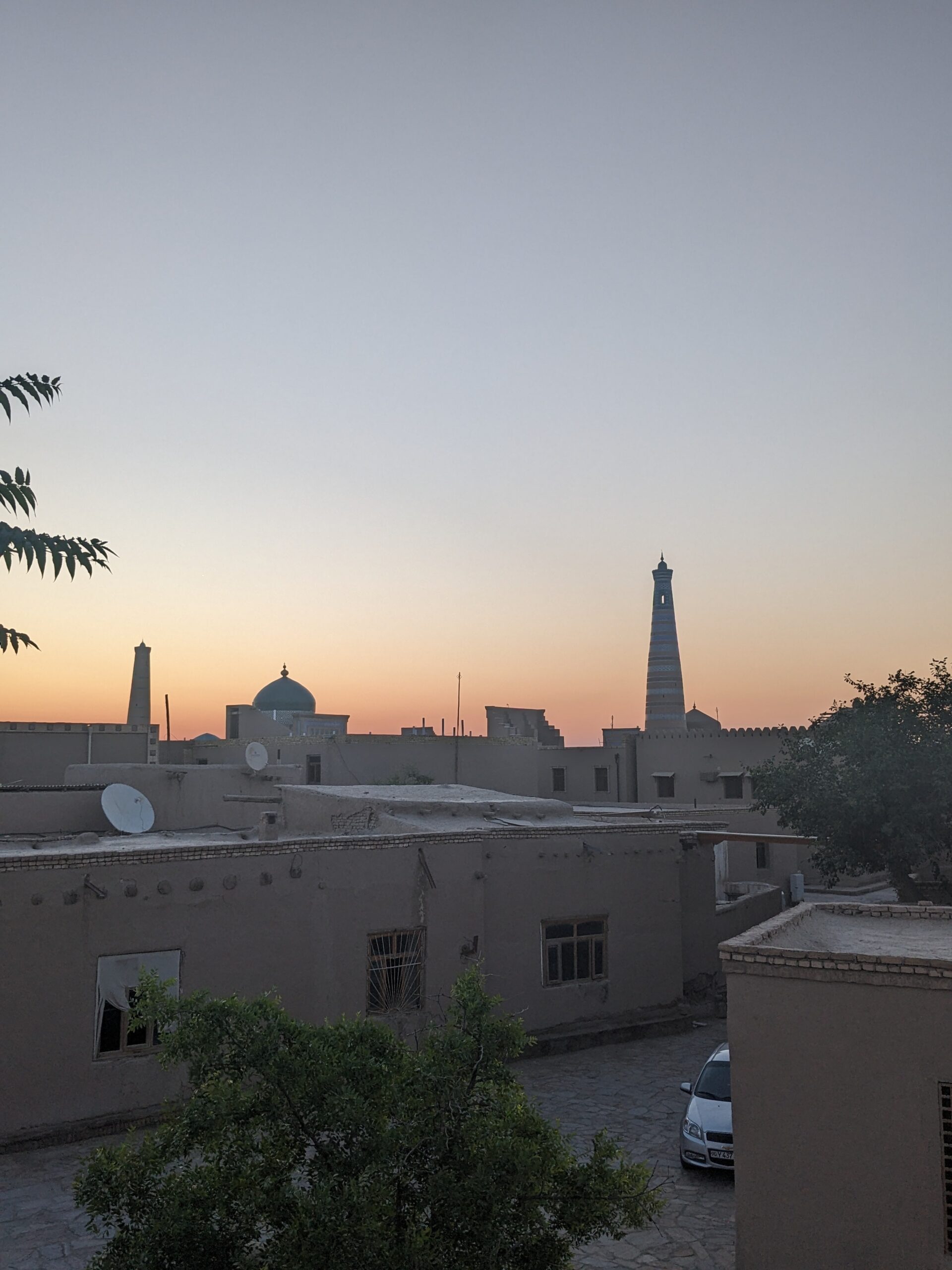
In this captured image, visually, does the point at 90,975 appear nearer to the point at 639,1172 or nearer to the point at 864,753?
the point at 639,1172

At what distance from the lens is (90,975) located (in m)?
12.8

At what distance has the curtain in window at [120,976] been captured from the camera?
12.9 metres

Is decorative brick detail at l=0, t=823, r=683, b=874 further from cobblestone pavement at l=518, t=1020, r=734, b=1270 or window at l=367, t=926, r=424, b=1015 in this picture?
cobblestone pavement at l=518, t=1020, r=734, b=1270

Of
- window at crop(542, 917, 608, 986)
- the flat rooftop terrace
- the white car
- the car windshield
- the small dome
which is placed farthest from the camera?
the small dome

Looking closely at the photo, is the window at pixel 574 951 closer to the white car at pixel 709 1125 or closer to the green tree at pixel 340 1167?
the white car at pixel 709 1125

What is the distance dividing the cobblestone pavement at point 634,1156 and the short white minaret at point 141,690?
4147 centimetres

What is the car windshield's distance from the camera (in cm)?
1227

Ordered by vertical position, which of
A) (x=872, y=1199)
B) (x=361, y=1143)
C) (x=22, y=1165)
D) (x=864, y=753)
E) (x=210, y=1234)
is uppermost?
(x=864, y=753)

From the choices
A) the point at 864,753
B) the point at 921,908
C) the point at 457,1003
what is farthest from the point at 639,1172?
the point at 864,753

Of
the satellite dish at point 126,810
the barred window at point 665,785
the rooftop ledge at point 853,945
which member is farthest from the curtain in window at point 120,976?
the barred window at point 665,785

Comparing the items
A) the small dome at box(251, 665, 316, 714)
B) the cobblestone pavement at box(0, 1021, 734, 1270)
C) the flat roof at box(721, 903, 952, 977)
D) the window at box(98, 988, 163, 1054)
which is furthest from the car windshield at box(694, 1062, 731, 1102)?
the small dome at box(251, 665, 316, 714)

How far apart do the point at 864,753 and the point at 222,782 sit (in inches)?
640

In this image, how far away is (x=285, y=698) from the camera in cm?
5609

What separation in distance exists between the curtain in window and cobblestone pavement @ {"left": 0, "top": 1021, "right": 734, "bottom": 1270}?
1.64 m
